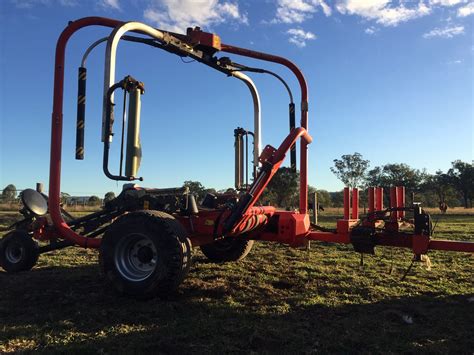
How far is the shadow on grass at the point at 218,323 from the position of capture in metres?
3.26

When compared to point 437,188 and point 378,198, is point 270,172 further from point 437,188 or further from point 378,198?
point 437,188

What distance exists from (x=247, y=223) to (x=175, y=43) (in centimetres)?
248

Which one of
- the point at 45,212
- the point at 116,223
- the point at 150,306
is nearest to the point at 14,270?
the point at 45,212

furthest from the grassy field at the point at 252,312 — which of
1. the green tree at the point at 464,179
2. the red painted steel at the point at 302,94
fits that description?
the green tree at the point at 464,179

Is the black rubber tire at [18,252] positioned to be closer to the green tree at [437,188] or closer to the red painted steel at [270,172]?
the red painted steel at [270,172]

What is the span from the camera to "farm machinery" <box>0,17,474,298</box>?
14.7ft

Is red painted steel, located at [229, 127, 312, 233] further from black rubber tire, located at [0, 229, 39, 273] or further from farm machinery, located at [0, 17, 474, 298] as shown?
black rubber tire, located at [0, 229, 39, 273]

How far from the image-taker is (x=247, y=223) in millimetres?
4984

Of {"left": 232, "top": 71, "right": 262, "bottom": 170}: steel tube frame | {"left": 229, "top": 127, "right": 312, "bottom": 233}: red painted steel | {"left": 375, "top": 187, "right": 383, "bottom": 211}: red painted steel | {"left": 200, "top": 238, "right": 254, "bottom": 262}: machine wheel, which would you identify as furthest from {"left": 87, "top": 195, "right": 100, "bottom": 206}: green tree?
{"left": 229, "top": 127, "right": 312, "bottom": 233}: red painted steel

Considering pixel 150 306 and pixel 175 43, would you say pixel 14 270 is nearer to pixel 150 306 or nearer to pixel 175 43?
pixel 150 306

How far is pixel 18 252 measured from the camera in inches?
246

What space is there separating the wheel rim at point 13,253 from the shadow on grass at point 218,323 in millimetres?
1308

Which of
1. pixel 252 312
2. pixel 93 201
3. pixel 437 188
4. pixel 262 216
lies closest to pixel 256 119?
pixel 262 216

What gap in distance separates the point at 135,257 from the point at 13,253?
2.71 meters
